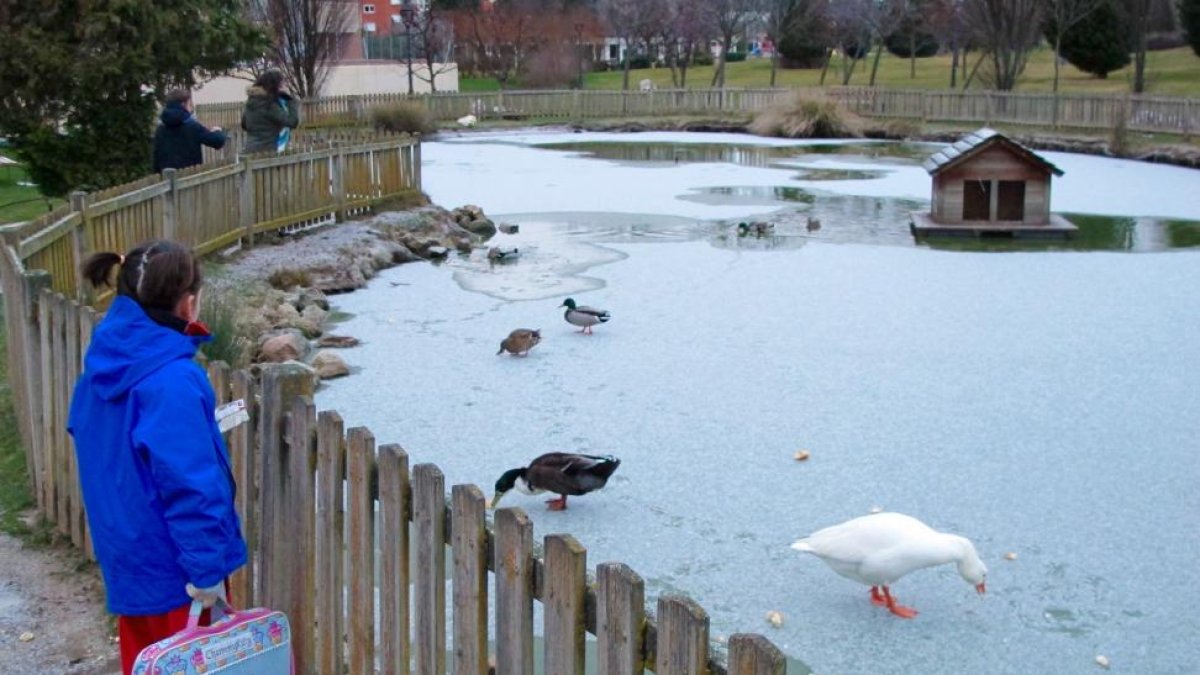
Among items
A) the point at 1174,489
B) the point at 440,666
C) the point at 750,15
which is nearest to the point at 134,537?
the point at 440,666

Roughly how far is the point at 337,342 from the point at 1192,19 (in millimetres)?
36916

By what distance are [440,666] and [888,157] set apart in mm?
26978

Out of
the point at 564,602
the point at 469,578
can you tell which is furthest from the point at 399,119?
the point at 564,602

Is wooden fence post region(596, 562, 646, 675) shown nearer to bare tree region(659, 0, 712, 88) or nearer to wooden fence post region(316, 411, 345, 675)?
wooden fence post region(316, 411, 345, 675)

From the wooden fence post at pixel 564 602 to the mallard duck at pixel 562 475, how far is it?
3.38 m

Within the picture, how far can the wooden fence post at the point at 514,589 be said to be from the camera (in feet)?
9.76

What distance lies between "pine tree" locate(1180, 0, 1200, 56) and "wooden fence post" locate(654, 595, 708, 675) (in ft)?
138

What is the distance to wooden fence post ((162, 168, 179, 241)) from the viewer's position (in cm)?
1126

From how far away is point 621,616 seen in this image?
271cm

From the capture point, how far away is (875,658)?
496cm

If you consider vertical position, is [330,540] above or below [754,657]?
below

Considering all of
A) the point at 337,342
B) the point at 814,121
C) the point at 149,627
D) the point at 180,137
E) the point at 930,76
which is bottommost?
the point at 337,342

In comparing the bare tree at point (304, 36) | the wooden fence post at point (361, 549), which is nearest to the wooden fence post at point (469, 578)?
the wooden fence post at point (361, 549)

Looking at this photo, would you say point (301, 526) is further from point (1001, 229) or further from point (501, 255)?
point (1001, 229)
